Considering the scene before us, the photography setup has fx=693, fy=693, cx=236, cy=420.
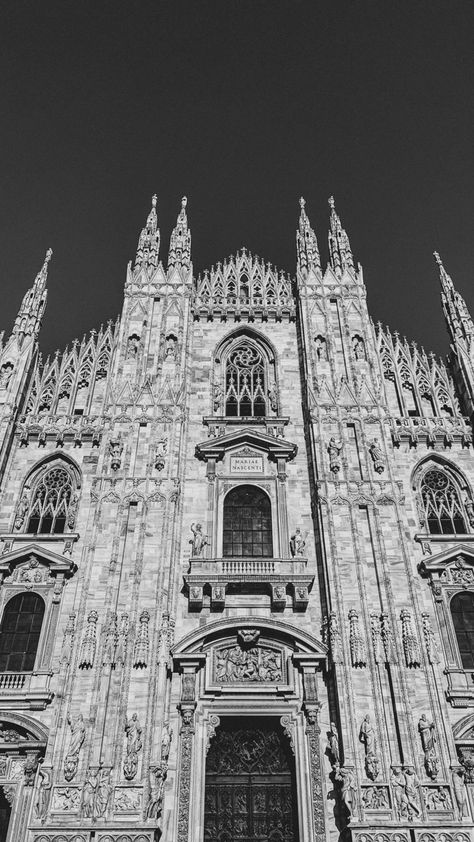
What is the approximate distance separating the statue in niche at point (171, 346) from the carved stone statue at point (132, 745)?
11.4 m

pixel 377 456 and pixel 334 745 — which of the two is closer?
pixel 334 745

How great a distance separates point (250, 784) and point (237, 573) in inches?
191

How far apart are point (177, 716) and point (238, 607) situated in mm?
3018

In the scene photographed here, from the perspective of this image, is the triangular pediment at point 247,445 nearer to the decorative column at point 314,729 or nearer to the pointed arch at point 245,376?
the pointed arch at point 245,376

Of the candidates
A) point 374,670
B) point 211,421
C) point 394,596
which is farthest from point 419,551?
point 211,421

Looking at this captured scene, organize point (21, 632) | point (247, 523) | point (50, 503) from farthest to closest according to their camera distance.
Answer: point (50, 503)
point (247, 523)
point (21, 632)

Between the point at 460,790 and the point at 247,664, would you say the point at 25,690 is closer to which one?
the point at 247,664

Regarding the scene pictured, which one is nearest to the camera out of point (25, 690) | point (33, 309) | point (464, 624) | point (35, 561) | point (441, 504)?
point (25, 690)

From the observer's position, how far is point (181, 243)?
1050 inches

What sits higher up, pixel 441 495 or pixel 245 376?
pixel 245 376

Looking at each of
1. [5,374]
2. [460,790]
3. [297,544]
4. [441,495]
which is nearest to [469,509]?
[441,495]

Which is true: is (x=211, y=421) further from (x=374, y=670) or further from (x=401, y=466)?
(x=374, y=670)

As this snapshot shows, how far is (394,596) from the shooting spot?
57.3 feet

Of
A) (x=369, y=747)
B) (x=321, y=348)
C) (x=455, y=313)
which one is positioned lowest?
(x=369, y=747)
